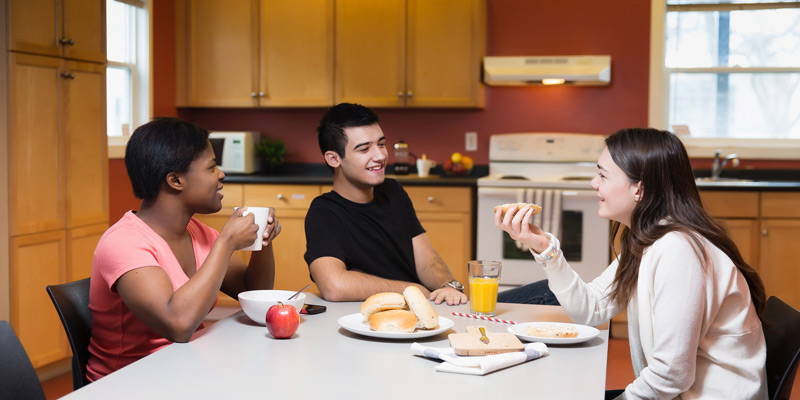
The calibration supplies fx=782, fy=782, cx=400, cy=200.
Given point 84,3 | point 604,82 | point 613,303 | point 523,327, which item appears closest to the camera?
point 523,327

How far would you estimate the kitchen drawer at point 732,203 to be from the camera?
414 centimetres

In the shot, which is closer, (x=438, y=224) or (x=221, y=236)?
(x=221, y=236)

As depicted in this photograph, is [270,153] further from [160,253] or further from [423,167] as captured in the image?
[160,253]

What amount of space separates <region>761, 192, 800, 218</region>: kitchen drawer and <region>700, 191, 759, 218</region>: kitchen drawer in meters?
0.05

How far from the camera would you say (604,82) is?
15.6ft

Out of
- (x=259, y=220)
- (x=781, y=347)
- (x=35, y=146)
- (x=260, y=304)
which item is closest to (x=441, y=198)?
(x=35, y=146)

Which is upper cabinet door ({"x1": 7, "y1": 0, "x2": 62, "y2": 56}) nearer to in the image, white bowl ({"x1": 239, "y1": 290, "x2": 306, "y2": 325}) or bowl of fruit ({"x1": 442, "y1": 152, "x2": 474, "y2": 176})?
white bowl ({"x1": 239, "y1": 290, "x2": 306, "y2": 325})

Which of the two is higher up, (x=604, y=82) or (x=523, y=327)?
(x=604, y=82)

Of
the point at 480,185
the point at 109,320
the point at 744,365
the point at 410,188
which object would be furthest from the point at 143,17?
the point at 744,365

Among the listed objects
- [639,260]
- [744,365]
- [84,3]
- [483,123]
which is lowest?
[744,365]

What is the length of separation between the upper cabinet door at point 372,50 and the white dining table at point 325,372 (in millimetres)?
3306

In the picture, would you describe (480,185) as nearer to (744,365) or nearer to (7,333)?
(744,365)

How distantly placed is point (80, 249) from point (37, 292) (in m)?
0.33

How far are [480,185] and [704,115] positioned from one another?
1618mm
